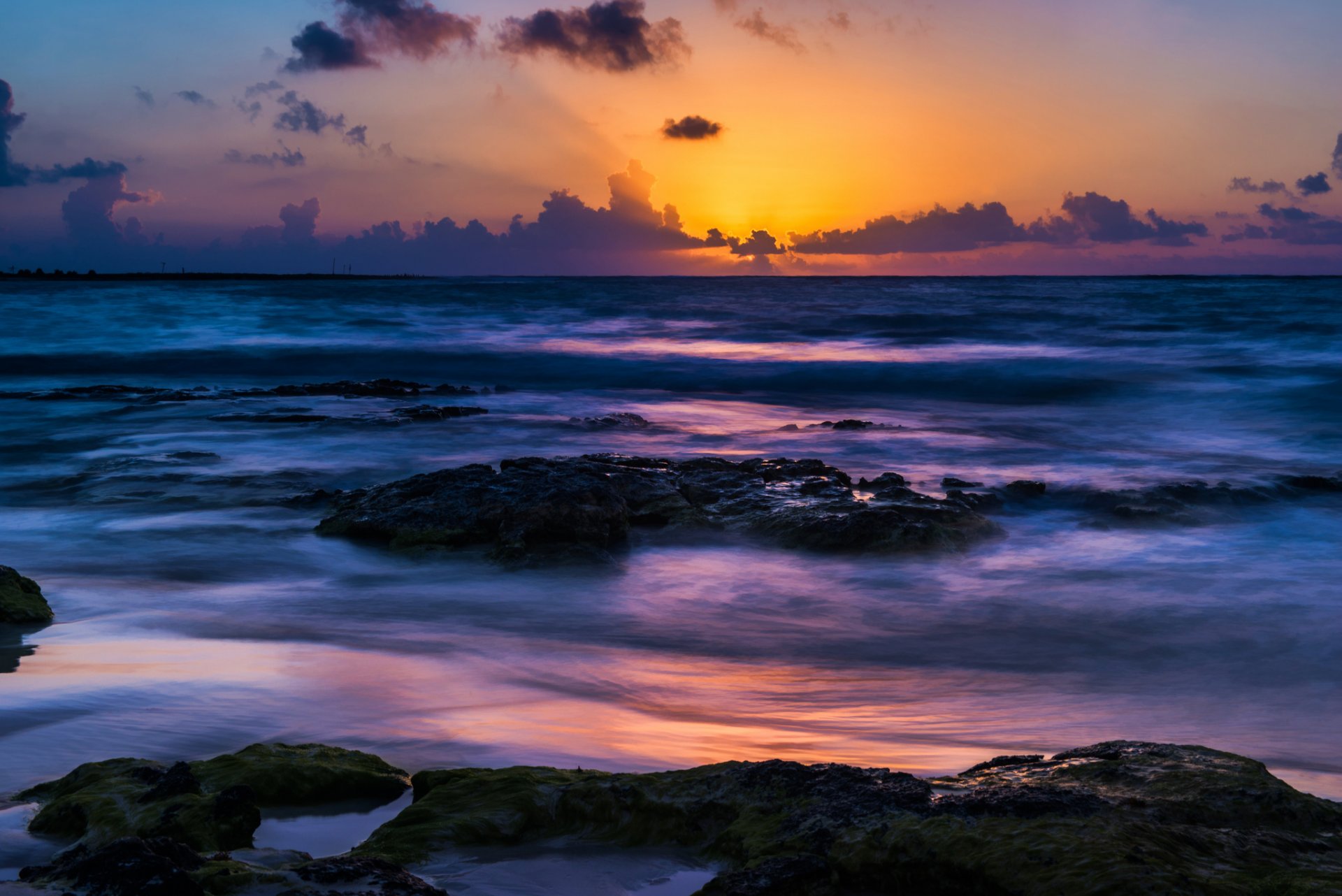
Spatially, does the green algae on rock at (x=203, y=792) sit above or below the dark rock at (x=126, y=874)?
below

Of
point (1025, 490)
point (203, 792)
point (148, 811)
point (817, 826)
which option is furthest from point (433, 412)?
point (817, 826)

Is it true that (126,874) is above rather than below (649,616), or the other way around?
above

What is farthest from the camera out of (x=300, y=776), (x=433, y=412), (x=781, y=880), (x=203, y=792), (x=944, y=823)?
(x=433, y=412)

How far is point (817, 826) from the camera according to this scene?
8.45 ft

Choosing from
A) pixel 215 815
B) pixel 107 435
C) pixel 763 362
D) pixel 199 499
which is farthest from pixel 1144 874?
pixel 763 362

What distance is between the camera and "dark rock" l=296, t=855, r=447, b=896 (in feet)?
7.17

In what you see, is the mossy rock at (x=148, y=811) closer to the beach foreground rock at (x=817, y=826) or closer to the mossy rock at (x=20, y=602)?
the beach foreground rock at (x=817, y=826)

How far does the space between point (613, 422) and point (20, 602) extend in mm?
9908

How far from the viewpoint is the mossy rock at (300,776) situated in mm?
3041

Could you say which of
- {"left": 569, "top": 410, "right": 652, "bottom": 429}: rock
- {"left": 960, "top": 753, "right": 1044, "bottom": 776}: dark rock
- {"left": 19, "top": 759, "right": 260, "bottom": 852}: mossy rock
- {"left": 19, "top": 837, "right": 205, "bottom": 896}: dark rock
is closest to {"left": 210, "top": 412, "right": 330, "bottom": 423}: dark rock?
{"left": 569, "top": 410, "right": 652, "bottom": 429}: rock

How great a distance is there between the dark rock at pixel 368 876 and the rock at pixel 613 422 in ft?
39.3

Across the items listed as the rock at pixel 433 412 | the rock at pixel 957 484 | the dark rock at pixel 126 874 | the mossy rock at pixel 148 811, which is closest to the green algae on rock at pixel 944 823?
the mossy rock at pixel 148 811

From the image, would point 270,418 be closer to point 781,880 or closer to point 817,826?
point 817,826

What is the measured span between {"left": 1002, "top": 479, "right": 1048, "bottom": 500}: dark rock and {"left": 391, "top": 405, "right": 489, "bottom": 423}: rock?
795 centimetres
